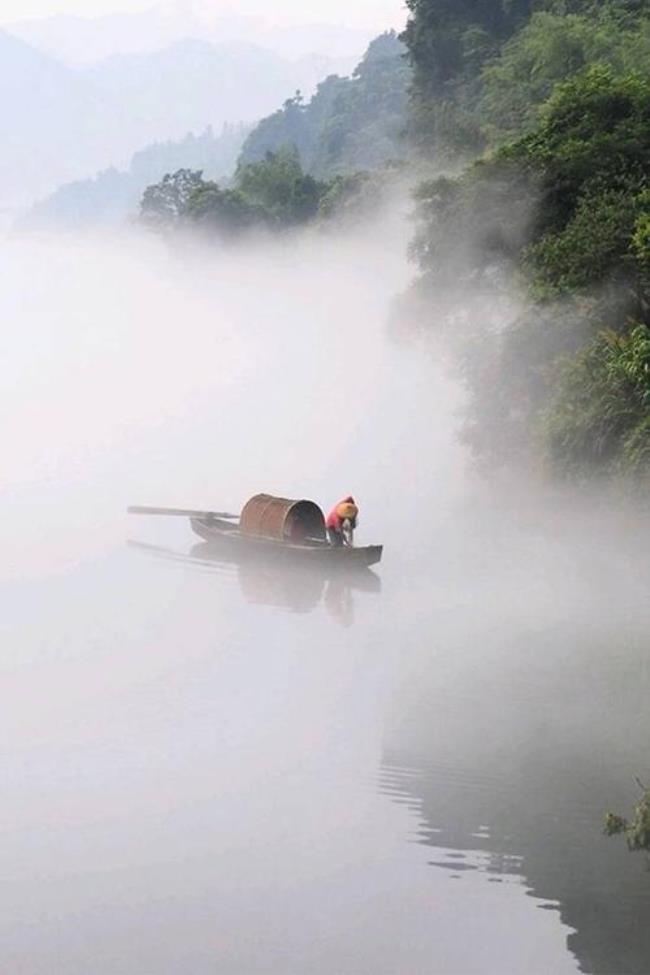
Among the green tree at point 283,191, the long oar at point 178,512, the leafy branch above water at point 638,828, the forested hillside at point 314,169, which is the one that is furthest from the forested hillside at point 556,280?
the green tree at point 283,191

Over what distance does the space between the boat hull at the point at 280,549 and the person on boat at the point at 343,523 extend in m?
0.23

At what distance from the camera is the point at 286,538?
2992 cm

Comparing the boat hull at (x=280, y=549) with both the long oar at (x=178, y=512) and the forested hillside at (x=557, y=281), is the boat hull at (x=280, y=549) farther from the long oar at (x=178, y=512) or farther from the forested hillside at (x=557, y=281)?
the forested hillside at (x=557, y=281)

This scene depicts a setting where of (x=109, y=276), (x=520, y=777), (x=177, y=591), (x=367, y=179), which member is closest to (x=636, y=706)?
(x=520, y=777)

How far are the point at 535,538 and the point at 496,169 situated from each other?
24.8ft

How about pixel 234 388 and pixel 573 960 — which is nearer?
pixel 573 960

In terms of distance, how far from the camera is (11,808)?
15.8 m

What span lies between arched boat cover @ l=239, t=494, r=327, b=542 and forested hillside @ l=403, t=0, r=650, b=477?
4.42 m

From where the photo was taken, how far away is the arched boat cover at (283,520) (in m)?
30.1

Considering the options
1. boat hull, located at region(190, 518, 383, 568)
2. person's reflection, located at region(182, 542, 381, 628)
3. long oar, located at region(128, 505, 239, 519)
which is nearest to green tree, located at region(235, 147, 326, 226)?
long oar, located at region(128, 505, 239, 519)

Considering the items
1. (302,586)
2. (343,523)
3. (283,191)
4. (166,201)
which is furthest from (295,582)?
(166,201)

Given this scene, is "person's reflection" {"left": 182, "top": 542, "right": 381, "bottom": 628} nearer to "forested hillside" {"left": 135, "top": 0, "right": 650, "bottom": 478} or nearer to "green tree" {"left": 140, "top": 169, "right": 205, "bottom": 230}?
"forested hillside" {"left": 135, "top": 0, "right": 650, "bottom": 478}

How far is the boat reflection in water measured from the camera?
1071 inches

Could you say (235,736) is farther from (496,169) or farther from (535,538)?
(496,169)
